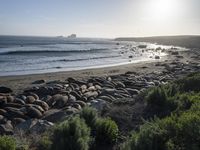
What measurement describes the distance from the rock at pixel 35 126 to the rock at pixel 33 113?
3.38ft

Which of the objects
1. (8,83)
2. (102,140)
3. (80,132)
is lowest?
(8,83)

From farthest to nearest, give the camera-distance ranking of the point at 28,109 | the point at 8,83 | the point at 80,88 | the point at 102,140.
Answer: the point at 8,83 → the point at 80,88 → the point at 28,109 → the point at 102,140

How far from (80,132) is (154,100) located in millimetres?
3399

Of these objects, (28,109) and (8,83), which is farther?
(8,83)

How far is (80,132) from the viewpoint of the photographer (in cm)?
627

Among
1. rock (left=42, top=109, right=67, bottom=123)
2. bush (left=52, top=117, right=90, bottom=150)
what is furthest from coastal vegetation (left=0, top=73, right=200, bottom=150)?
rock (left=42, top=109, right=67, bottom=123)

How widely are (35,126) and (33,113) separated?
2546 millimetres

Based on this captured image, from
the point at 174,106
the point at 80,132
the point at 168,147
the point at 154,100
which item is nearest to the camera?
the point at 168,147

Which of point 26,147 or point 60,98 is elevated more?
point 26,147

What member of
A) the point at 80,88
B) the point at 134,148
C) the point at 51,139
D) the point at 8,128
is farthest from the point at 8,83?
the point at 134,148

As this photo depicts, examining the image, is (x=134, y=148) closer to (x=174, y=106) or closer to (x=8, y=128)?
(x=174, y=106)

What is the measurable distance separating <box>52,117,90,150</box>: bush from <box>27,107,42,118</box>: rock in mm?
6307

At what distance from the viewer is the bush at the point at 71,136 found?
238 inches

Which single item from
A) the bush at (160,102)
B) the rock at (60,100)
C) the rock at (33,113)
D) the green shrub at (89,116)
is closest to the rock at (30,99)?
the rock at (60,100)
